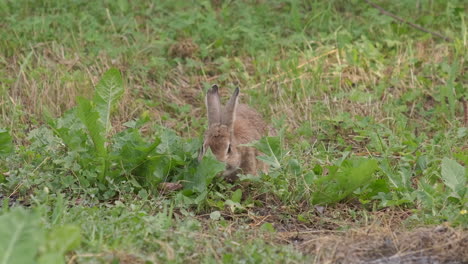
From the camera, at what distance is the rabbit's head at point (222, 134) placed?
6.11 meters

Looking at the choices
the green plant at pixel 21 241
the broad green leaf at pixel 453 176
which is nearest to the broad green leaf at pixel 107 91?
the green plant at pixel 21 241

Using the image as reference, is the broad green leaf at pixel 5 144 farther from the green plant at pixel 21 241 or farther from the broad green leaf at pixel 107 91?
the green plant at pixel 21 241

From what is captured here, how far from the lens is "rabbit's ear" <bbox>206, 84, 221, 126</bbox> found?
6.57 m

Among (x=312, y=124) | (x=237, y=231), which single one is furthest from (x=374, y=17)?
(x=237, y=231)

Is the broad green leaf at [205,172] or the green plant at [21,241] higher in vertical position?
the green plant at [21,241]

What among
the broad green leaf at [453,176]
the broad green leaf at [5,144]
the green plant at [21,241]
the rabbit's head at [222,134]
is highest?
the green plant at [21,241]

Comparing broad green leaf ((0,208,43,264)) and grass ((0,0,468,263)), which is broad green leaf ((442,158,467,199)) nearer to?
grass ((0,0,468,263))

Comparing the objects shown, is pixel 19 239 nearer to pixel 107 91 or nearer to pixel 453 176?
pixel 107 91

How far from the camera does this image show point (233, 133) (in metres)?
6.59

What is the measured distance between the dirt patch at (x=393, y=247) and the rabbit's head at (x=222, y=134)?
136 centimetres

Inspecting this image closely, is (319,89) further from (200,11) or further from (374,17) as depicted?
(200,11)

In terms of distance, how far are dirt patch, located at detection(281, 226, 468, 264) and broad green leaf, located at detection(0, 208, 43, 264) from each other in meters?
1.58

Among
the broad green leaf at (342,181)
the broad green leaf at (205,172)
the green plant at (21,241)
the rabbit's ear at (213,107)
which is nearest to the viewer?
the green plant at (21,241)

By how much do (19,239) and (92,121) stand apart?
1932 mm
